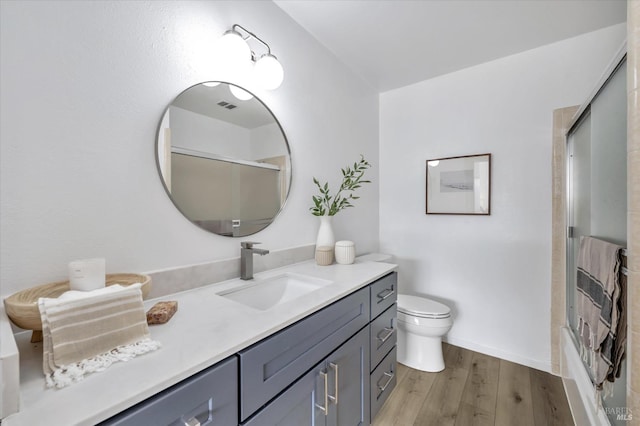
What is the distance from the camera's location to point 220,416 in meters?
0.65

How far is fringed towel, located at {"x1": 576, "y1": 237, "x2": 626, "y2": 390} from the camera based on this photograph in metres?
0.93

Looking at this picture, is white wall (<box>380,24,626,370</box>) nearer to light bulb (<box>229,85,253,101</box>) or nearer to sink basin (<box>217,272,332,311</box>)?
sink basin (<box>217,272,332,311</box>)

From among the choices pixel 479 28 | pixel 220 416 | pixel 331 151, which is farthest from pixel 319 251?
pixel 479 28

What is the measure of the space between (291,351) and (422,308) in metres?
1.39

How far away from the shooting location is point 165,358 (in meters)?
0.62

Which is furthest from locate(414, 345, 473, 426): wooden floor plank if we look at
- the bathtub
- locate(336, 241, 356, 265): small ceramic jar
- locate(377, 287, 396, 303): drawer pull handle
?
locate(336, 241, 356, 265): small ceramic jar

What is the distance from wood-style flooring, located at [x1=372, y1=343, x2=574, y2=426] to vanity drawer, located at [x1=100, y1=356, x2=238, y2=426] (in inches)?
46.2

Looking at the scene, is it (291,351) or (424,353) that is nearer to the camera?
(291,351)

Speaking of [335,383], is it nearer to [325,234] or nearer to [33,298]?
[325,234]

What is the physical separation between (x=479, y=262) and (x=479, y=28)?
171cm

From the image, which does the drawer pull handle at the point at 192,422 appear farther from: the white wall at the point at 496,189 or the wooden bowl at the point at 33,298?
the white wall at the point at 496,189

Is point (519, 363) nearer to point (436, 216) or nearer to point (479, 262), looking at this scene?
point (479, 262)

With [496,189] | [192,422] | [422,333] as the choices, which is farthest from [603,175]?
[192,422]

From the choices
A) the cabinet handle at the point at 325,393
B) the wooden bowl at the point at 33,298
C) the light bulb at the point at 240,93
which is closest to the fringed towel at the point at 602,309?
the cabinet handle at the point at 325,393
